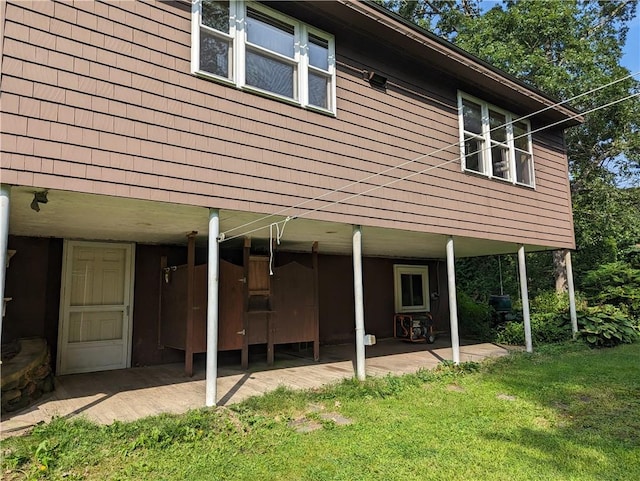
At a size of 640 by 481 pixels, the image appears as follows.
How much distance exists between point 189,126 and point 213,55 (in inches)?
37.5

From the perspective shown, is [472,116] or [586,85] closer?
[472,116]

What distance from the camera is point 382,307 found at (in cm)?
1004

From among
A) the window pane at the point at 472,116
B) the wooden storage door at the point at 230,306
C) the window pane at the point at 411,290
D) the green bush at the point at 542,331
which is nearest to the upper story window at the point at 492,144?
the window pane at the point at 472,116

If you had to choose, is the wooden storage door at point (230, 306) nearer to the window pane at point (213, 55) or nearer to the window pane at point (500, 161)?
the window pane at point (213, 55)

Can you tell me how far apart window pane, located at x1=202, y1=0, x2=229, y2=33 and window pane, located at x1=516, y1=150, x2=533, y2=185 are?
20.2 ft

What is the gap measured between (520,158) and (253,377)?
6612 mm

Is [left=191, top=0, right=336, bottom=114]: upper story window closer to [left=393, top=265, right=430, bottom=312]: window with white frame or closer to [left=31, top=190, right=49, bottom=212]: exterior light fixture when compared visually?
[left=31, top=190, right=49, bottom=212]: exterior light fixture

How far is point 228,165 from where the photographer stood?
4.54 metres

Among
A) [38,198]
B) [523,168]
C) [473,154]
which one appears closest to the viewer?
[38,198]

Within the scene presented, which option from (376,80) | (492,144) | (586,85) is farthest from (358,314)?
(586,85)

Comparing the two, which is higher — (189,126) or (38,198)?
(189,126)

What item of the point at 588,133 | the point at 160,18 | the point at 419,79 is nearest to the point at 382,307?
Result: the point at 419,79

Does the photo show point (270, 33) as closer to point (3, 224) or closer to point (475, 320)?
point (3, 224)

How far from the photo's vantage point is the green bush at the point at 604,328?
8766 mm
